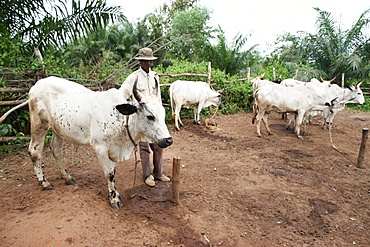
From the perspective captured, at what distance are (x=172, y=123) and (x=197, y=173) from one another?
4335 mm

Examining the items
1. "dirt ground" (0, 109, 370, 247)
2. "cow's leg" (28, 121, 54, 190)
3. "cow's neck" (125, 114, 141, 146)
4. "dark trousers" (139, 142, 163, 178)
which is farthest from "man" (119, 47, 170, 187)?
"cow's leg" (28, 121, 54, 190)

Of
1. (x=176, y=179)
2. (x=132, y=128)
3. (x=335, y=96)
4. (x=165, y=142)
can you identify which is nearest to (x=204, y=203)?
(x=176, y=179)

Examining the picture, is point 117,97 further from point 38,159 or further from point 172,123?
point 172,123

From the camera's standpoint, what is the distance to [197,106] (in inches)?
372

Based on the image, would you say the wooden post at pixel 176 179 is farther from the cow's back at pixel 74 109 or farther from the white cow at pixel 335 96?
the white cow at pixel 335 96

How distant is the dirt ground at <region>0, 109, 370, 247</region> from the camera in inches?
122

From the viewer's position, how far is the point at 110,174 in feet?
11.7

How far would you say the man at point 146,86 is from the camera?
3.94 metres

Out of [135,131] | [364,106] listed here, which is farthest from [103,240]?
[364,106]

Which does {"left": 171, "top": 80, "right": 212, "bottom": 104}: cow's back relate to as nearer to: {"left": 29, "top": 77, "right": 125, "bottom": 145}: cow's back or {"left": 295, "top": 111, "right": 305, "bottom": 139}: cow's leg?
{"left": 295, "top": 111, "right": 305, "bottom": 139}: cow's leg

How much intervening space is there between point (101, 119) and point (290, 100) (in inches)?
238

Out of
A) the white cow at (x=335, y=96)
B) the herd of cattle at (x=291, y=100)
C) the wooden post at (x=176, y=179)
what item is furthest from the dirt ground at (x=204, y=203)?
the white cow at (x=335, y=96)

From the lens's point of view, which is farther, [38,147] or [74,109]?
[38,147]

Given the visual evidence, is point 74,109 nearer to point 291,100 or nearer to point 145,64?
point 145,64
